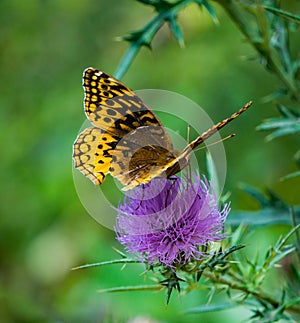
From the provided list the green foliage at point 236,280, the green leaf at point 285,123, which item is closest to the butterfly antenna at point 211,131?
the green foliage at point 236,280

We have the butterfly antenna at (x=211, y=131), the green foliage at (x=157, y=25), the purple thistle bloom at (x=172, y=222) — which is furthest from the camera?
the green foliage at (x=157, y=25)

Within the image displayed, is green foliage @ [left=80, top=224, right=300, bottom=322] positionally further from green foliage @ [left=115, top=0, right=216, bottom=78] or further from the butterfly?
green foliage @ [left=115, top=0, right=216, bottom=78]

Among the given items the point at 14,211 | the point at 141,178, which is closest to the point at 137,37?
the point at 141,178

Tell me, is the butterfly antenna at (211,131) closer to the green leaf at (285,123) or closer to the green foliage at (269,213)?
the green leaf at (285,123)

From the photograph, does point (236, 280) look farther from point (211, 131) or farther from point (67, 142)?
point (67, 142)

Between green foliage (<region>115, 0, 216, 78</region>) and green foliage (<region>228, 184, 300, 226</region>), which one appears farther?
green foliage (<region>228, 184, 300, 226</region>)

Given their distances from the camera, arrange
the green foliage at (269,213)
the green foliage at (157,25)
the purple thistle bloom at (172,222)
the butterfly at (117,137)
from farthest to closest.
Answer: the green foliage at (269,213) → the green foliage at (157,25) → the butterfly at (117,137) → the purple thistle bloom at (172,222)

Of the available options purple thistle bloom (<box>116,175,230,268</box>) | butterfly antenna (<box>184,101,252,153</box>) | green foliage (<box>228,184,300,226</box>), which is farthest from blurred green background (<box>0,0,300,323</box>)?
butterfly antenna (<box>184,101,252,153</box>)
